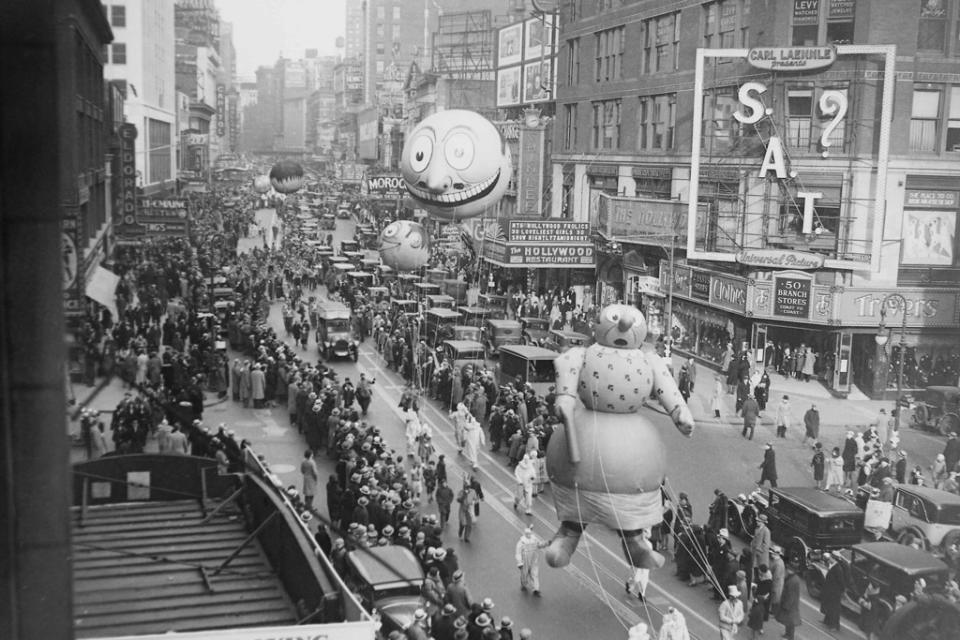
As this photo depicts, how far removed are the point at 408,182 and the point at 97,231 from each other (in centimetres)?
2541

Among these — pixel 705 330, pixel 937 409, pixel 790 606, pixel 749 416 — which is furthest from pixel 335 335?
pixel 790 606

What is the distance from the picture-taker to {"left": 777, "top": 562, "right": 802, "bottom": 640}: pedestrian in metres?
14.9

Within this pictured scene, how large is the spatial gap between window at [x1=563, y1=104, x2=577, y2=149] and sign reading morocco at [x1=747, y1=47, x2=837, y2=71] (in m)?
20.4

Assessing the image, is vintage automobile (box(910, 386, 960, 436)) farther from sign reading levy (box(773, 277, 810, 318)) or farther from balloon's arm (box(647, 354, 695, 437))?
balloon's arm (box(647, 354, 695, 437))

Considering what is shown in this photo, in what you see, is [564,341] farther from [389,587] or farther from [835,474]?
[389,587]

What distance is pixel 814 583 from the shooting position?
1705 centimetres

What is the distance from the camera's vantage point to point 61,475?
2641mm

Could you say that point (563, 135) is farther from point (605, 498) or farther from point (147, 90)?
point (605, 498)

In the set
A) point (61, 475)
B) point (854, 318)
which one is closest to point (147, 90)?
point (854, 318)

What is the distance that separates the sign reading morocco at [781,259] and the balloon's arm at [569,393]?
27.0 metres

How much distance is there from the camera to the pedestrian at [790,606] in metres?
14.9

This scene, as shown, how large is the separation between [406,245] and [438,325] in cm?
1161

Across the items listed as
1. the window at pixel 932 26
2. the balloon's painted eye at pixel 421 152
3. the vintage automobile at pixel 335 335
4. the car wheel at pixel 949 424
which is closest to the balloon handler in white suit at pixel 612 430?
the balloon's painted eye at pixel 421 152

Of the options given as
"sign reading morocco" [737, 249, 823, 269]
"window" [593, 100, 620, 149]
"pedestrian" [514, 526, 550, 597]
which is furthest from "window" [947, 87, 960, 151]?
"pedestrian" [514, 526, 550, 597]
